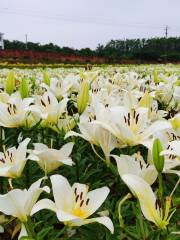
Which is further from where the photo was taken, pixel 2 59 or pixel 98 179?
pixel 2 59

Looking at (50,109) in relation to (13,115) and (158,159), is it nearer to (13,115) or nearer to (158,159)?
(13,115)

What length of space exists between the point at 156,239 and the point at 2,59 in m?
21.8

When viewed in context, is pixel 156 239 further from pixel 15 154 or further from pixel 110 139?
pixel 15 154

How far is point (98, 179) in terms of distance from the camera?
4.67 ft

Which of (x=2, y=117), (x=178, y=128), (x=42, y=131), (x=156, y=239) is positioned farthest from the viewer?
(x=42, y=131)

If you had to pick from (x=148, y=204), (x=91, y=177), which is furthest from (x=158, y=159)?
(x=91, y=177)

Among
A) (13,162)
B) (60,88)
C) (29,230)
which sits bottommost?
(29,230)

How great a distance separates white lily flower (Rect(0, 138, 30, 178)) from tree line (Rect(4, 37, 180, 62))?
3238cm

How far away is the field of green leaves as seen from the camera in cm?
101

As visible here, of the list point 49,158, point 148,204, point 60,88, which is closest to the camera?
point 148,204

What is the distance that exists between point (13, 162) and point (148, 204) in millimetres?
462

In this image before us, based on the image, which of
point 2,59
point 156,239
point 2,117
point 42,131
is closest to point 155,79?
point 42,131

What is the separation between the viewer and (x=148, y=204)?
0.96 m

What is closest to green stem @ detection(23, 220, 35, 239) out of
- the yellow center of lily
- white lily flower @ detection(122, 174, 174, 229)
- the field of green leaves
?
the field of green leaves
